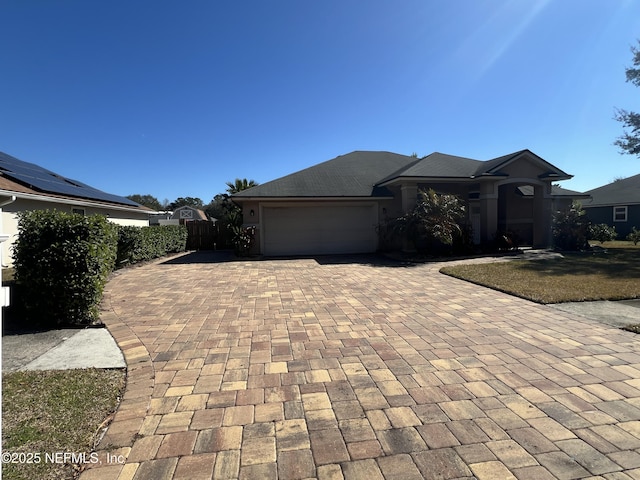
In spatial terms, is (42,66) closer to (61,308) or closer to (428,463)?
Answer: (61,308)

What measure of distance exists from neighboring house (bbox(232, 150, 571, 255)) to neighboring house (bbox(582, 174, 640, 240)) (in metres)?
11.6

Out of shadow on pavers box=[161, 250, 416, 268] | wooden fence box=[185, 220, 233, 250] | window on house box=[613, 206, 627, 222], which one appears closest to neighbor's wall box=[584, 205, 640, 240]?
window on house box=[613, 206, 627, 222]

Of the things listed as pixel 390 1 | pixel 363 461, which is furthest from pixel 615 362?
pixel 390 1

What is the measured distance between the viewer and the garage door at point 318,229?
14.8 m

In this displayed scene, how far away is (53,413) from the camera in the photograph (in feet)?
9.12

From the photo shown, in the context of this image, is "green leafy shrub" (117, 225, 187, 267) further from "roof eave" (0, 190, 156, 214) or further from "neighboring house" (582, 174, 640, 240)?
"neighboring house" (582, 174, 640, 240)

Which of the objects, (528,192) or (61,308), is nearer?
(61,308)

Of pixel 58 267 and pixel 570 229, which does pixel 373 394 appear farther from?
pixel 570 229

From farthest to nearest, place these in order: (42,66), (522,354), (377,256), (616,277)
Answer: (377,256), (42,66), (616,277), (522,354)

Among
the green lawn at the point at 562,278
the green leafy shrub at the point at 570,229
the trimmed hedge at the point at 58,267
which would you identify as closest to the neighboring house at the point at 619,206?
the green leafy shrub at the point at 570,229

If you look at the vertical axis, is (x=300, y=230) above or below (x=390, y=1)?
below

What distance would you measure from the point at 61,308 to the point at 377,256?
11.3 meters

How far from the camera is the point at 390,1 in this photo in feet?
29.5

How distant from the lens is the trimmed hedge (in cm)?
490
